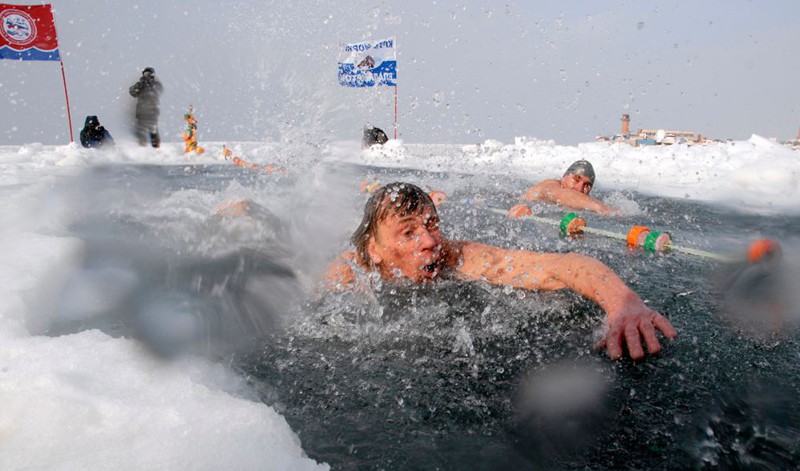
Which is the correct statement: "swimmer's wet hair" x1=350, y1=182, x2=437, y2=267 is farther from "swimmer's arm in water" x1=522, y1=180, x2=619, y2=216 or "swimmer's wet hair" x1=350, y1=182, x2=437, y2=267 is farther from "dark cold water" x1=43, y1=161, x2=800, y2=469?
"swimmer's arm in water" x1=522, y1=180, x2=619, y2=216

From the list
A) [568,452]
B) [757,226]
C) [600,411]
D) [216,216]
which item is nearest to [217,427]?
[568,452]

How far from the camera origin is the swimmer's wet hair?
8.95 ft

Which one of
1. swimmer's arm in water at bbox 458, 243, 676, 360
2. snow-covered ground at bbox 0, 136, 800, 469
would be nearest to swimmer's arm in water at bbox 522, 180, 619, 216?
swimmer's arm in water at bbox 458, 243, 676, 360

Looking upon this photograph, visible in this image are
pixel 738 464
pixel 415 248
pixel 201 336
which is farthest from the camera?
pixel 415 248

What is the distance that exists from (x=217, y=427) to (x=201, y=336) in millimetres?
912

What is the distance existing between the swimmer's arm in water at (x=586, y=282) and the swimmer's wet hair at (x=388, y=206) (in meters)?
0.48

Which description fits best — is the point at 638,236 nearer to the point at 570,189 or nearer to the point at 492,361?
the point at 570,189

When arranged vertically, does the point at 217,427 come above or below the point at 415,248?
below

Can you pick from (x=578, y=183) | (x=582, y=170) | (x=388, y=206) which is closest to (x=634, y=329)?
(x=388, y=206)

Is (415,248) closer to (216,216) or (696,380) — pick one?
(696,380)

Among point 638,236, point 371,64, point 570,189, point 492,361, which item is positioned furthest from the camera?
point 371,64

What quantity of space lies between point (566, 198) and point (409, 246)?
417 cm

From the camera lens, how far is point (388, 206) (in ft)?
9.11

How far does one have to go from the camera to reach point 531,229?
201 inches
